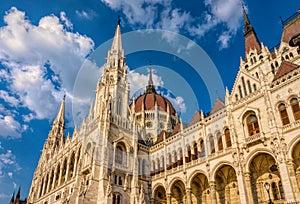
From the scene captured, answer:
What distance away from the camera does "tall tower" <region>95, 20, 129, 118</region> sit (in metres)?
36.6

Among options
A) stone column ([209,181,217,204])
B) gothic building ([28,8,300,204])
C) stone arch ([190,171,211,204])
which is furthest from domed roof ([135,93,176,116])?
stone column ([209,181,217,204])

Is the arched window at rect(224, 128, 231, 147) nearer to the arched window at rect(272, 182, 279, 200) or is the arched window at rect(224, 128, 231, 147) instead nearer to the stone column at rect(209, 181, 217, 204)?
the stone column at rect(209, 181, 217, 204)

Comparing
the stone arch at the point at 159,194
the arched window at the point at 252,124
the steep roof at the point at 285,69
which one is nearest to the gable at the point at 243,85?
the steep roof at the point at 285,69

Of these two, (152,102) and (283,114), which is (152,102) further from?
(283,114)

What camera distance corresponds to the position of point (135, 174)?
103 feet

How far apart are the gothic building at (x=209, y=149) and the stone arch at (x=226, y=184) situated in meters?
0.10

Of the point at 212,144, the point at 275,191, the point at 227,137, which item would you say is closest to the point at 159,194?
the point at 212,144

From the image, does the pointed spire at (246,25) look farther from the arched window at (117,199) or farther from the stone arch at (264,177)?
the arched window at (117,199)

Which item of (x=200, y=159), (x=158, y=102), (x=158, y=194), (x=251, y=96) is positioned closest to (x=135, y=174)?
(x=158, y=194)

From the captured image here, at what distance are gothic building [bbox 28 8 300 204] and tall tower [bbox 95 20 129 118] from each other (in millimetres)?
188

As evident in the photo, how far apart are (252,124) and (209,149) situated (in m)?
5.95

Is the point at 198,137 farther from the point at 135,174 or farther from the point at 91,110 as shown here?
the point at 91,110

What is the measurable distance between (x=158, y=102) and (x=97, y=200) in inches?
1368

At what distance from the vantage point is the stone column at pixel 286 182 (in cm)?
1803
